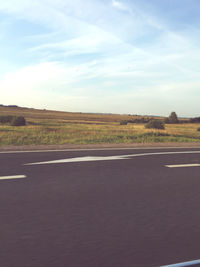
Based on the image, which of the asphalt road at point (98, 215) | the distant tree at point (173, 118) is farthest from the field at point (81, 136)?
the distant tree at point (173, 118)

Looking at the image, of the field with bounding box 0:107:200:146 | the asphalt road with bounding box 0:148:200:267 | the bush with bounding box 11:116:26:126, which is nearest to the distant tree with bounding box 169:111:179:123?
the bush with bounding box 11:116:26:126

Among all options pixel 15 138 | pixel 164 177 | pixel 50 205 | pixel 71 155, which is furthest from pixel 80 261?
pixel 15 138

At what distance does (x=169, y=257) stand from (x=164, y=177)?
13.1 feet

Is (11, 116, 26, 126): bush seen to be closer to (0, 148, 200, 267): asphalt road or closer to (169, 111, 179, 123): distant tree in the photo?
(0, 148, 200, 267): asphalt road

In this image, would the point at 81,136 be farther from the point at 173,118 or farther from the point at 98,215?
the point at 173,118

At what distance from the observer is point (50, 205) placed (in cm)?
512

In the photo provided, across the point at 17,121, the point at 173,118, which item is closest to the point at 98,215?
the point at 17,121

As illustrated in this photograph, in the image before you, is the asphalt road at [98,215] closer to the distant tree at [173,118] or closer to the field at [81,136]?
the field at [81,136]

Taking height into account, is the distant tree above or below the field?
above

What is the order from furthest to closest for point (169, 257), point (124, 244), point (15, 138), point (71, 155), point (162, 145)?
point (15, 138) < point (162, 145) < point (71, 155) < point (124, 244) < point (169, 257)

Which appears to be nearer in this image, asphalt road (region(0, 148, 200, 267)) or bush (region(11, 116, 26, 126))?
asphalt road (region(0, 148, 200, 267))

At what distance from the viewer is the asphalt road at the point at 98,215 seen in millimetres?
3490

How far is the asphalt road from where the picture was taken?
3.49 metres

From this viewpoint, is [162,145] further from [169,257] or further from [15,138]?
[169,257]
